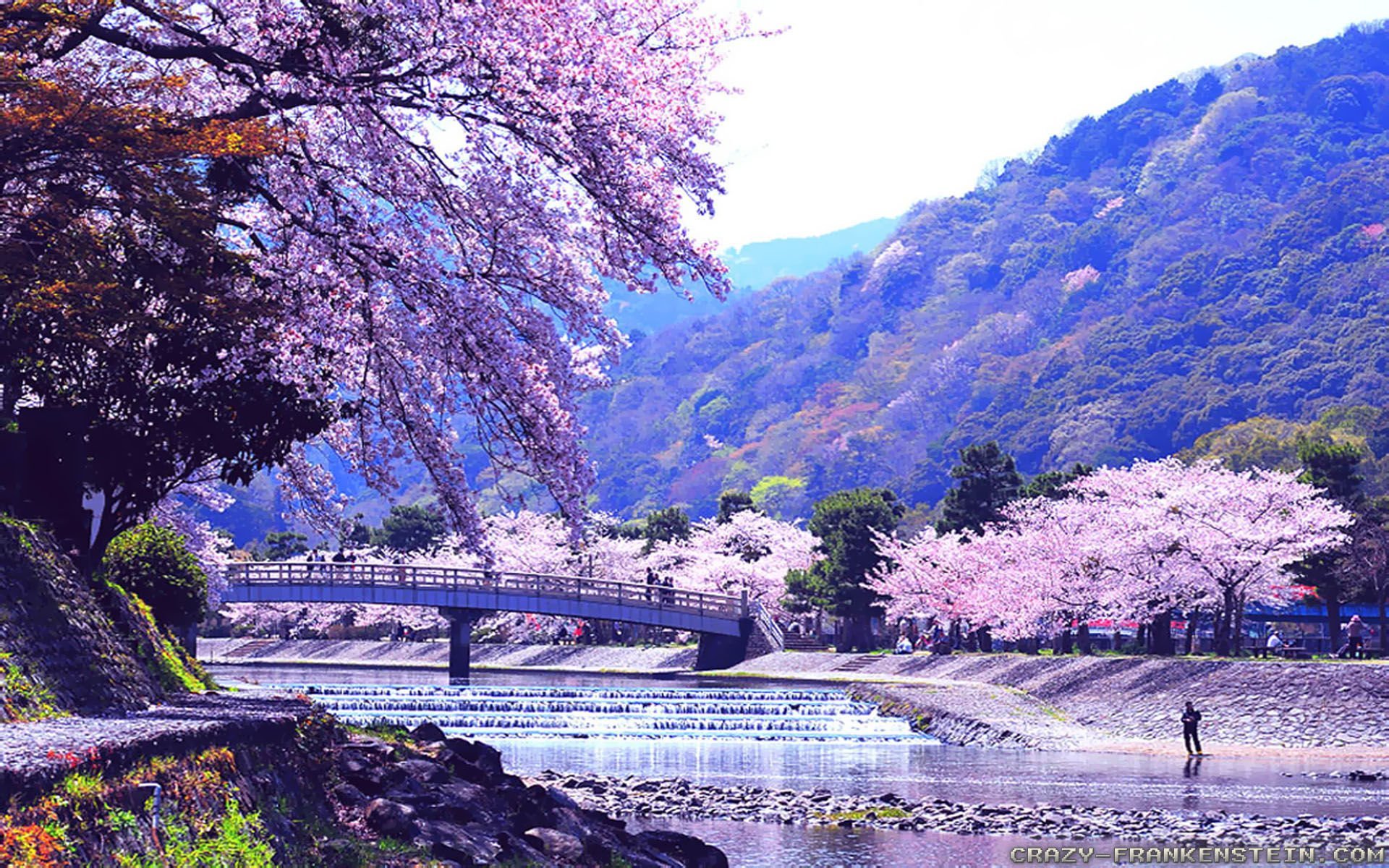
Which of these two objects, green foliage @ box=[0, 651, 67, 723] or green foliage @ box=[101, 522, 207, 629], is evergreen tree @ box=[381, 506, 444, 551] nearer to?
green foliage @ box=[101, 522, 207, 629]

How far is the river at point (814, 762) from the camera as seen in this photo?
84.4 feet

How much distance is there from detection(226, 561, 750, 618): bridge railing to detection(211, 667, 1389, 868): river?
529 inches

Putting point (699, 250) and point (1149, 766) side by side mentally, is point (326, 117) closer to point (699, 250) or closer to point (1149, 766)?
point (699, 250)

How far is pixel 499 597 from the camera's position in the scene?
70.3 meters

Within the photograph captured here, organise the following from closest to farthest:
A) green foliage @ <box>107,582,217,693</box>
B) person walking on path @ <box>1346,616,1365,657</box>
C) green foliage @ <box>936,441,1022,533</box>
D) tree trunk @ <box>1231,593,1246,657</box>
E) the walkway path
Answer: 1. the walkway path
2. green foliage @ <box>107,582,217,693</box>
3. person walking on path @ <box>1346,616,1365,657</box>
4. tree trunk @ <box>1231,593,1246,657</box>
5. green foliage @ <box>936,441,1022,533</box>

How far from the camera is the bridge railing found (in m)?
68.5

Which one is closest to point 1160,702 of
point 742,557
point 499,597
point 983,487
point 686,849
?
point 686,849

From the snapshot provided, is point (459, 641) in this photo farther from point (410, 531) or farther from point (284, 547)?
point (284, 547)

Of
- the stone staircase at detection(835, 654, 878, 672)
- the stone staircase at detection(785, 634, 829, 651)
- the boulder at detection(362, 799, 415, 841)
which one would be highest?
the boulder at detection(362, 799, 415, 841)

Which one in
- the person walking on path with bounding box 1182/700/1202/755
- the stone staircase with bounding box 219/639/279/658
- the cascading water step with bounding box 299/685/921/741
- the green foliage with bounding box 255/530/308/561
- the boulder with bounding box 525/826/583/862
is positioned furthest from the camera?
the green foliage with bounding box 255/530/308/561

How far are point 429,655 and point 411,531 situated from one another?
71.5 feet

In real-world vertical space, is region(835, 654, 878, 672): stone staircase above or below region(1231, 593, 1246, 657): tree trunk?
below

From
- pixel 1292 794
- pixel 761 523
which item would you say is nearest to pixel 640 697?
pixel 1292 794

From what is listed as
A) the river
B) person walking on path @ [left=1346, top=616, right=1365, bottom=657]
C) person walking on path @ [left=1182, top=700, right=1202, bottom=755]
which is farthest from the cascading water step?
person walking on path @ [left=1346, top=616, right=1365, bottom=657]
